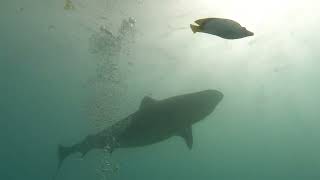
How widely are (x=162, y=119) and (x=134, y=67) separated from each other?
25375 mm

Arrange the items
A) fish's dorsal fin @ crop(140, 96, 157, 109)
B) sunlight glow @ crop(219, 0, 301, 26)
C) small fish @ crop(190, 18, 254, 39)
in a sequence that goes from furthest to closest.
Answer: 1. sunlight glow @ crop(219, 0, 301, 26)
2. fish's dorsal fin @ crop(140, 96, 157, 109)
3. small fish @ crop(190, 18, 254, 39)

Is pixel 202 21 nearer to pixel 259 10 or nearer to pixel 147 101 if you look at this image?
Result: pixel 147 101

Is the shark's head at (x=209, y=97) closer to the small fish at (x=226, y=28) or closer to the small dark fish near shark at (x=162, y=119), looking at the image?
the small dark fish near shark at (x=162, y=119)

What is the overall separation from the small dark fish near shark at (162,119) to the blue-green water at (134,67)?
3.86 m

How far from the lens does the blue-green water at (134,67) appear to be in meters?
22.0

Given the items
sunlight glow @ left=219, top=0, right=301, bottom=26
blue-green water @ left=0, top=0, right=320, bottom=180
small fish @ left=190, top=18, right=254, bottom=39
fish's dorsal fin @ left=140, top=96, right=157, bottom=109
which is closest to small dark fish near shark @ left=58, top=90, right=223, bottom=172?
fish's dorsal fin @ left=140, top=96, right=157, bottom=109

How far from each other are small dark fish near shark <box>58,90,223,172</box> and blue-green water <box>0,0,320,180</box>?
386cm

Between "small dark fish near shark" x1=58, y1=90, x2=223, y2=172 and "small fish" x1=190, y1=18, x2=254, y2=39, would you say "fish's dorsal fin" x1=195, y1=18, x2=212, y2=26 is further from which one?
"small dark fish near shark" x1=58, y1=90, x2=223, y2=172

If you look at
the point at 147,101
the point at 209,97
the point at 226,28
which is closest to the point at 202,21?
the point at 226,28

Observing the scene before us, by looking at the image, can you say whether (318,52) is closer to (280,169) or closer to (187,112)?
(187,112)

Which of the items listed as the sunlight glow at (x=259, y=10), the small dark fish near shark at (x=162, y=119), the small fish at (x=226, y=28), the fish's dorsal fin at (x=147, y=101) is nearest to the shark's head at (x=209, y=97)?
the small dark fish near shark at (x=162, y=119)

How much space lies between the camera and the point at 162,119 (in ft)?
32.1

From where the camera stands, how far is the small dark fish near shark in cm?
927

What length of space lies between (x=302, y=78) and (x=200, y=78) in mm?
10416
